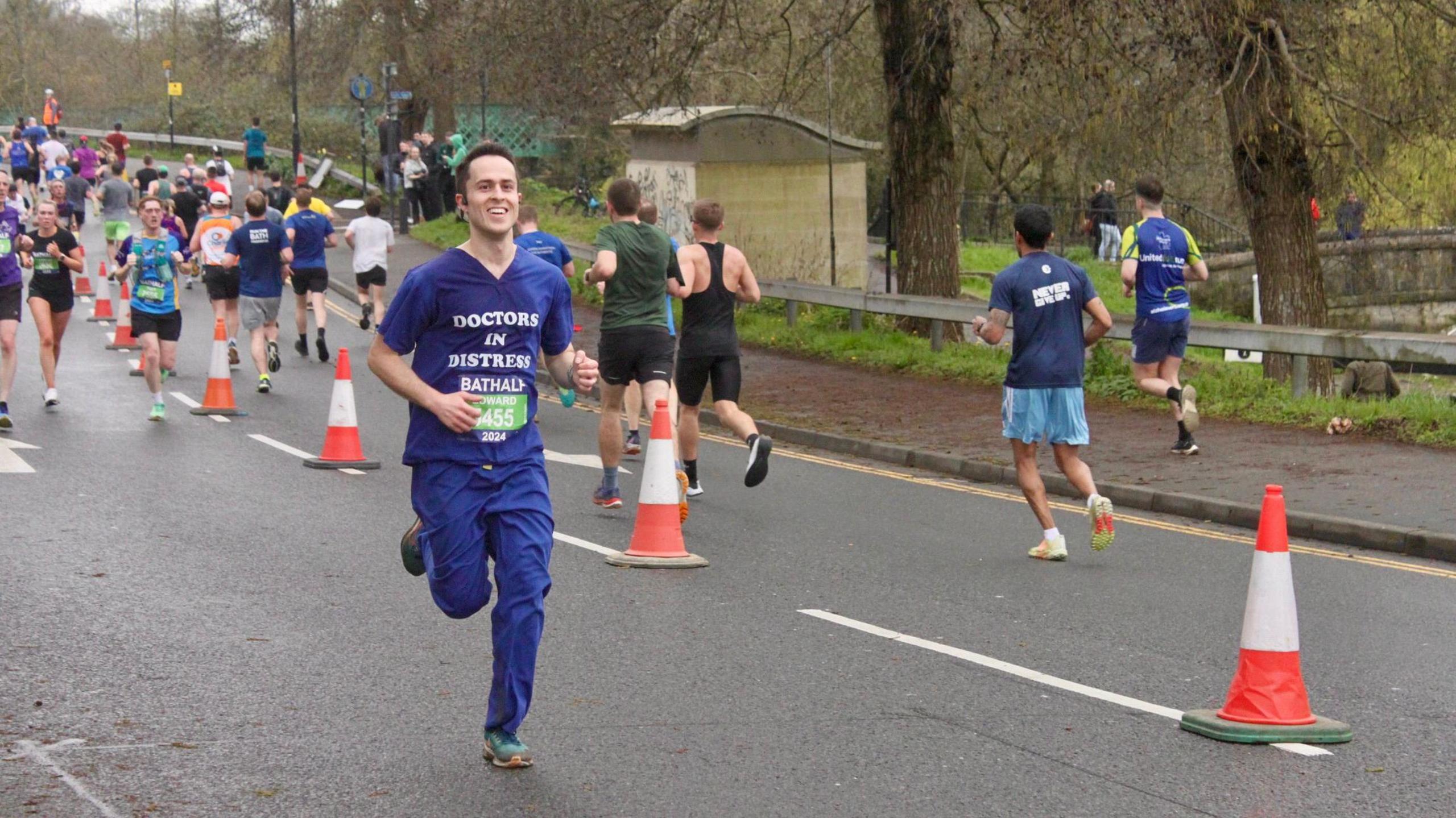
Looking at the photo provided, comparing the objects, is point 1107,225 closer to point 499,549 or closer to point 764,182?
point 764,182

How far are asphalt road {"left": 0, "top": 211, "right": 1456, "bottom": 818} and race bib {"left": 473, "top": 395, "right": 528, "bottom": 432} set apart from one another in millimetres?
1142

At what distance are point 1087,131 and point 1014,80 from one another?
1.73 metres

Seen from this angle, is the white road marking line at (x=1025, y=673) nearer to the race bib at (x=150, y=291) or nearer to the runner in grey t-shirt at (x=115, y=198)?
the race bib at (x=150, y=291)

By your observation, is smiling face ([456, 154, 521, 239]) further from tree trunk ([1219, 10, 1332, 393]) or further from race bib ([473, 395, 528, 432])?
tree trunk ([1219, 10, 1332, 393])

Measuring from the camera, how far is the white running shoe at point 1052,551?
998 centimetres

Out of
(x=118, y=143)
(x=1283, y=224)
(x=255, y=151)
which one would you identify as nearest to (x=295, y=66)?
(x=255, y=151)

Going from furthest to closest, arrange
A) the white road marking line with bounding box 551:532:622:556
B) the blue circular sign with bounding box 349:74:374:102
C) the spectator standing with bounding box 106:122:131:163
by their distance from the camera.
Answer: the spectator standing with bounding box 106:122:131:163, the blue circular sign with bounding box 349:74:374:102, the white road marking line with bounding box 551:532:622:556

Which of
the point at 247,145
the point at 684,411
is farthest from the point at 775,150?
the point at 247,145

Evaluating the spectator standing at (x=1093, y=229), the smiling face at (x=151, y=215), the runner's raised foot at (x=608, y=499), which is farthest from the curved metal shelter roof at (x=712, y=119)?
the spectator standing at (x=1093, y=229)

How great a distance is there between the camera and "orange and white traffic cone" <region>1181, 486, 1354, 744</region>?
6277mm

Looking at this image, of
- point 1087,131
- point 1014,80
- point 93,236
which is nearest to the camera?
point 1087,131

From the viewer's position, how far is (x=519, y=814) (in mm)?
5402

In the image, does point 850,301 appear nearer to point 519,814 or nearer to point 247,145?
point 519,814

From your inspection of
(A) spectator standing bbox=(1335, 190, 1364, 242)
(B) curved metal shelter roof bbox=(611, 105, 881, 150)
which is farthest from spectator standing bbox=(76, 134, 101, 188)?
(A) spectator standing bbox=(1335, 190, 1364, 242)
